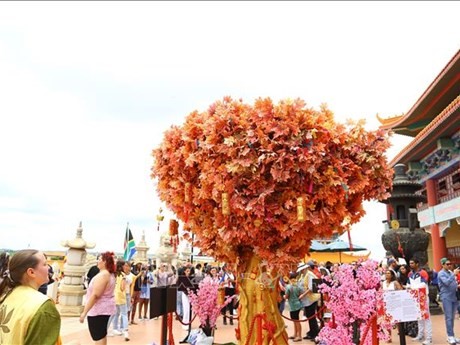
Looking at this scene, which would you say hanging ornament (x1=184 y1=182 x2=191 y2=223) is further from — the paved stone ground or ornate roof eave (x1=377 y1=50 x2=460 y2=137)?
ornate roof eave (x1=377 y1=50 x2=460 y2=137)

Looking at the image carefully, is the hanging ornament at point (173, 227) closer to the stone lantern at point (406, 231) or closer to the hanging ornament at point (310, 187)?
the hanging ornament at point (310, 187)

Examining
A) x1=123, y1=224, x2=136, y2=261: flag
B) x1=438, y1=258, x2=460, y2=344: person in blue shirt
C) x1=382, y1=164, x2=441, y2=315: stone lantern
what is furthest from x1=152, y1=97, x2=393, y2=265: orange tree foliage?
x1=123, y1=224, x2=136, y2=261: flag

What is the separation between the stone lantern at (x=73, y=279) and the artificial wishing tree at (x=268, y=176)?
996 cm

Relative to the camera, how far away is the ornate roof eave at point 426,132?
13.1m

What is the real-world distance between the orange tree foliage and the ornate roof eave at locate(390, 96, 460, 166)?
1034cm

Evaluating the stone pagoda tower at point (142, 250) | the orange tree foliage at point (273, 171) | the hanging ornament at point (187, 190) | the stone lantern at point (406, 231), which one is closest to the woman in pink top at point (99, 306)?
the orange tree foliage at point (273, 171)

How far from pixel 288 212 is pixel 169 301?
5.87 feet

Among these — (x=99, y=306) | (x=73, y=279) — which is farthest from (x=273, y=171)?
(x=73, y=279)

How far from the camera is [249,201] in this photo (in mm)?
3848

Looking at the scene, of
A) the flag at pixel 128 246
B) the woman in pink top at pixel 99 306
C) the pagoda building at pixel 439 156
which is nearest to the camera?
the woman in pink top at pixel 99 306

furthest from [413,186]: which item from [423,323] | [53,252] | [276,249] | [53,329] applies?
[53,252]

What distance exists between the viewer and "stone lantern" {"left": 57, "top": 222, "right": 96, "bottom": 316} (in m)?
12.7

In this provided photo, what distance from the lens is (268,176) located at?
391 centimetres

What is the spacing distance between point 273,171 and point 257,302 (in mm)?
1600
